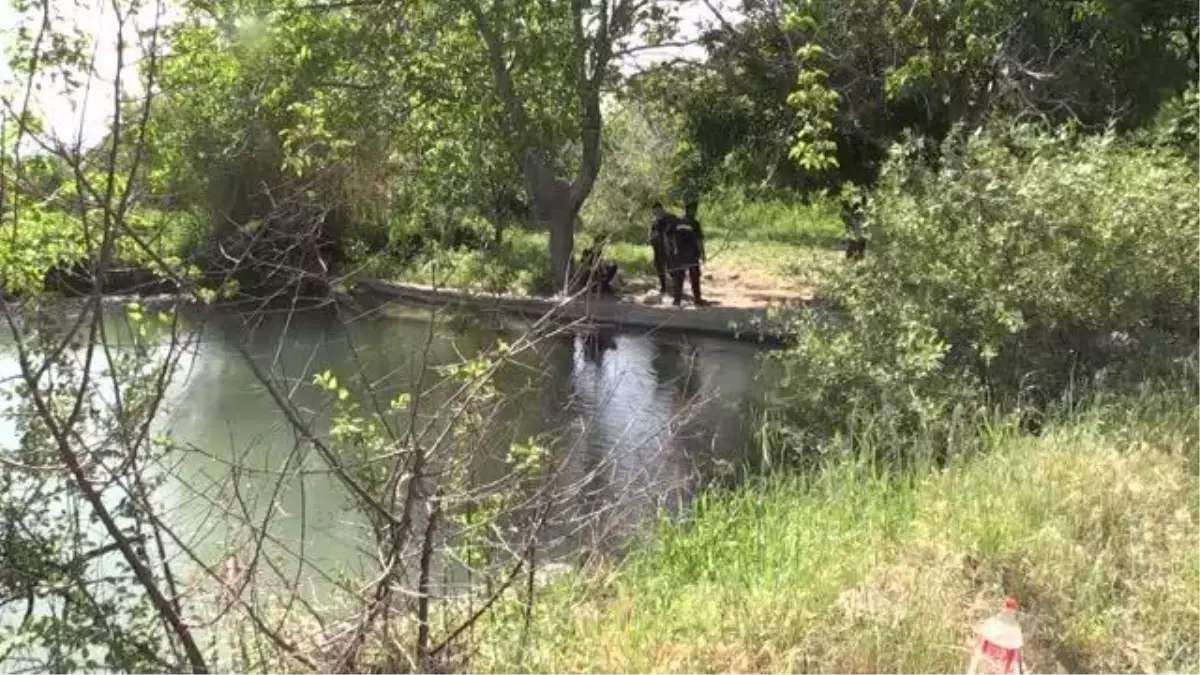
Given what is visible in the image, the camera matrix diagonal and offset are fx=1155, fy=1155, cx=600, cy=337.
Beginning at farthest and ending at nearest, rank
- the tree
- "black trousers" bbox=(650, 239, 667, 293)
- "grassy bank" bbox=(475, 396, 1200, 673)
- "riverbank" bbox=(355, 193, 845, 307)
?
"riverbank" bbox=(355, 193, 845, 307) < "black trousers" bbox=(650, 239, 667, 293) < the tree < "grassy bank" bbox=(475, 396, 1200, 673)

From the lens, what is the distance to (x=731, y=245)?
17.7 m

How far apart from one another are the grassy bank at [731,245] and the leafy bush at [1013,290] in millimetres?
9144

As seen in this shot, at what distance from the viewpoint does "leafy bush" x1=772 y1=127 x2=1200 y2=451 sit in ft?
24.8

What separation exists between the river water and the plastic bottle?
5.26 ft

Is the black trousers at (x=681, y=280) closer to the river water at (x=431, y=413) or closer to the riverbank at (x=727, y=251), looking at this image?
the riverbank at (x=727, y=251)

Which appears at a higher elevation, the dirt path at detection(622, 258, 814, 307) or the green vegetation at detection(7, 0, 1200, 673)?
the green vegetation at detection(7, 0, 1200, 673)

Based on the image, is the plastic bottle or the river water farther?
the river water

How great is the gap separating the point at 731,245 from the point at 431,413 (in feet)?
44.4

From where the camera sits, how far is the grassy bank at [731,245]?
22250 millimetres

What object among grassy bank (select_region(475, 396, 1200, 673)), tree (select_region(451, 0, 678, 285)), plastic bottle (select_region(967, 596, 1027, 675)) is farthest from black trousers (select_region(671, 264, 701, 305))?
plastic bottle (select_region(967, 596, 1027, 675))

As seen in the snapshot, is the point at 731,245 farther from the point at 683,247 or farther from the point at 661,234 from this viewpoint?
the point at 661,234

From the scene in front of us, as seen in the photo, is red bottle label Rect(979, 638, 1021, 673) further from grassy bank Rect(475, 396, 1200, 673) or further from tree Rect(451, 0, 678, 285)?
tree Rect(451, 0, 678, 285)

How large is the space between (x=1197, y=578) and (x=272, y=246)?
137 inches

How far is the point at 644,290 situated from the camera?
72.6 ft
